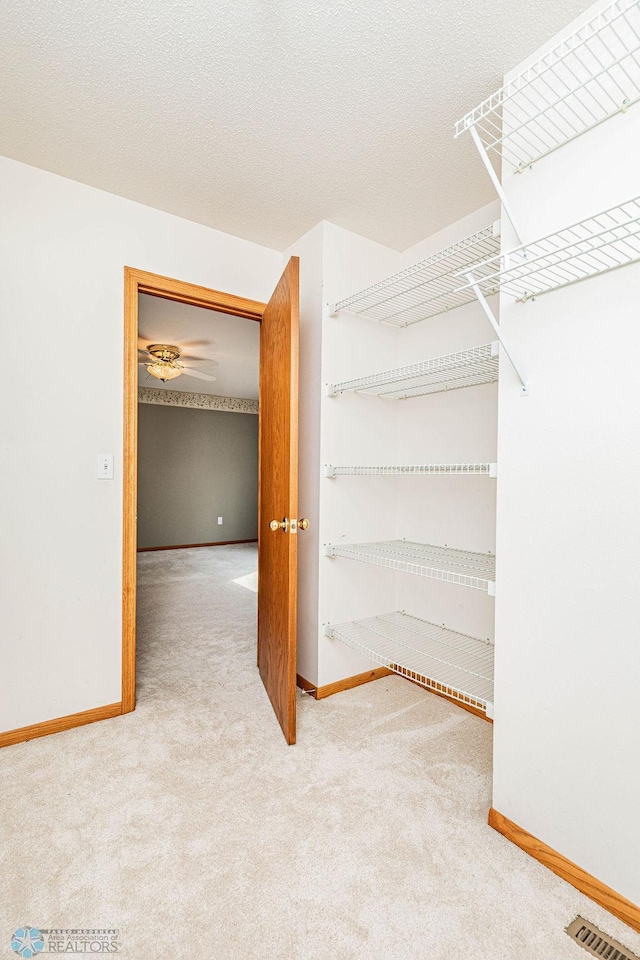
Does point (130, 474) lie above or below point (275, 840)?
above

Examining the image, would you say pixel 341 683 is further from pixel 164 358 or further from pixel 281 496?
pixel 164 358

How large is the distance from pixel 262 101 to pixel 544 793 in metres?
2.38

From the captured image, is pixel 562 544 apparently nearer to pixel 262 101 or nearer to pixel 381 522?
pixel 381 522

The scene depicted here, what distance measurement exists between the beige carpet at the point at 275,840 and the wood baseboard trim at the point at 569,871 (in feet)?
0.08

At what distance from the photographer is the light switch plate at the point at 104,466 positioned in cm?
208

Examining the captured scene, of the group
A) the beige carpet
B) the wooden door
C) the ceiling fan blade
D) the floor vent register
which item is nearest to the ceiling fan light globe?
the ceiling fan blade

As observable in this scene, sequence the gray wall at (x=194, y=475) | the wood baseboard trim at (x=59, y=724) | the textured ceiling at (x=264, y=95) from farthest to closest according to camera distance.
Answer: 1. the gray wall at (x=194, y=475)
2. the wood baseboard trim at (x=59, y=724)
3. the textured ceiling at (x=264, y=95)

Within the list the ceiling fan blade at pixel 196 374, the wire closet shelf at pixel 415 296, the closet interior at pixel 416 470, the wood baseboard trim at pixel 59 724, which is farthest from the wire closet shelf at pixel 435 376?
the ceiling fan blade at pixel 196 374

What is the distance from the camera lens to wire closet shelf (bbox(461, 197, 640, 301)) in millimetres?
1118

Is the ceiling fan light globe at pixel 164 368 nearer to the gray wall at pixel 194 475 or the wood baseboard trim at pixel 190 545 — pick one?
the gray wall at pixel 194 475

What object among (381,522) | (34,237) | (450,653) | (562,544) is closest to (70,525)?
(34,237)

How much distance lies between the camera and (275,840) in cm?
138

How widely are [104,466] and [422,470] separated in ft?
4.76

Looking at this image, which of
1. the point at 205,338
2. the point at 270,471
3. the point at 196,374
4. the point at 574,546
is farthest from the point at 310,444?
the point at 196,374
